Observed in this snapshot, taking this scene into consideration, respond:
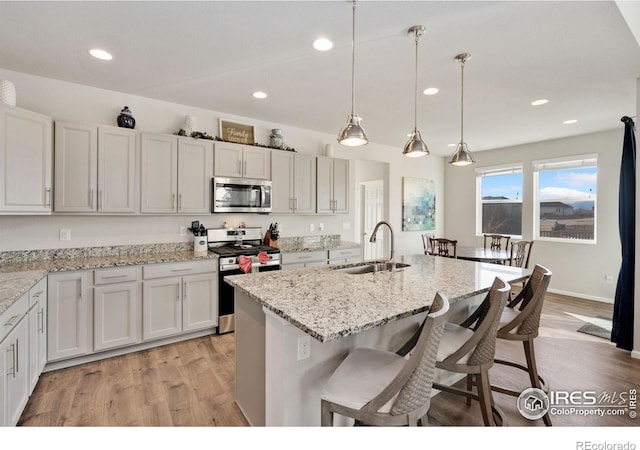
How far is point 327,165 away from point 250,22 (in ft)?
8.40

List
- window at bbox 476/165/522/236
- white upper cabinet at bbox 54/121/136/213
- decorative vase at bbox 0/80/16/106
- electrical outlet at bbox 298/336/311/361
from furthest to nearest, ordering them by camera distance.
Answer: window at bbox 476/165/522/236 < white upper cabinet at bbox 54/121/136/213 < decorative vase at bbox 0/80/16/106 < electrical outlet at bbox 298/336/311/361

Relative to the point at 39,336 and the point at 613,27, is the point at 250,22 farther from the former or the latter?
the point at 39,336

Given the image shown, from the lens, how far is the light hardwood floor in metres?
2.05

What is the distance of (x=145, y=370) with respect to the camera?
266 centimetres

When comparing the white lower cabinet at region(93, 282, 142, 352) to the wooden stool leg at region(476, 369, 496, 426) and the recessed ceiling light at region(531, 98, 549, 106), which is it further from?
the recessed ceiling light at region(531, 98, 549, 106)

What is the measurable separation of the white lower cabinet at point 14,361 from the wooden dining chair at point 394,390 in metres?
1.75

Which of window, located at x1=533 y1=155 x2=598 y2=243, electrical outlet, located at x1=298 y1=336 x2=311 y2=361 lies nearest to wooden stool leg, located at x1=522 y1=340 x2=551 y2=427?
electrical outlet, located at x1=298 y1=336 x2=311 y2=361

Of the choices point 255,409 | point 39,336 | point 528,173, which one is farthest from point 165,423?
point 528,173

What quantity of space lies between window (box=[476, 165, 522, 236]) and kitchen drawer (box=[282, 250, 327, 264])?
152 inches

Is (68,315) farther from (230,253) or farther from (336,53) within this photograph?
(336,53)

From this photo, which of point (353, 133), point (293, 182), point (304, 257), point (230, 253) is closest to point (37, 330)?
point (230, 253)

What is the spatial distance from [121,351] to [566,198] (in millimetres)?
6584

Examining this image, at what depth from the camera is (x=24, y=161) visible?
2488 mm

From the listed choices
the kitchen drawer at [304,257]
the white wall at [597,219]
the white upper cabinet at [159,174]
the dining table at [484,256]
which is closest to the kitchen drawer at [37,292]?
the white upper cabinet at [159,174]
